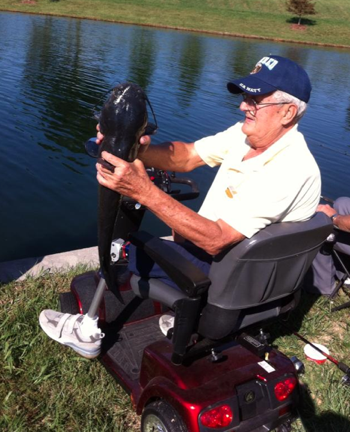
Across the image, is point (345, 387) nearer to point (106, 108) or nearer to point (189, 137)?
point (106, 108)

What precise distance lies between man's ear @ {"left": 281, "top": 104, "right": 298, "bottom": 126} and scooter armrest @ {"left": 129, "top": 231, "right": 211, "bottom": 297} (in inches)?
32.4

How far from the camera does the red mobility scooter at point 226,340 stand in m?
2.11

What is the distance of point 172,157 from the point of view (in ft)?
9.86

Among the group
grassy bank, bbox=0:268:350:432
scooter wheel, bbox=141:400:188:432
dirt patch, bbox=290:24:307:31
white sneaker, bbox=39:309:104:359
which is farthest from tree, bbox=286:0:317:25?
scooter wheel, bbox=141:400:188:432

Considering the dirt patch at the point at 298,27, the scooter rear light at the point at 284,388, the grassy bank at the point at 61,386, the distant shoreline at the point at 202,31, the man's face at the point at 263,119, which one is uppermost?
the man's face at the point at 263,119

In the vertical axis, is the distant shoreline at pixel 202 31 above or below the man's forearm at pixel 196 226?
below

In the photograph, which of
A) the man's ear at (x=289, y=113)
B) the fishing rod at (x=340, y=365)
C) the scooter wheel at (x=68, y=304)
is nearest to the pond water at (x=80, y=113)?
the man's ear at (x=289, y=113)

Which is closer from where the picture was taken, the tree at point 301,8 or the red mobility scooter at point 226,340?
the red mobility scooter at point 226,340

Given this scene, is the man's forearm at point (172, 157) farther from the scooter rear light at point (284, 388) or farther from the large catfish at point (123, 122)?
the scooter rear light at point (284, 388)

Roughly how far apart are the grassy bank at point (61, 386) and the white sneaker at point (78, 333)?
186 millimetres

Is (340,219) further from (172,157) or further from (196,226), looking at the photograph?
(196,226)

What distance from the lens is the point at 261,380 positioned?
2348mm

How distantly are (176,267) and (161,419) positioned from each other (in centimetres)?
73

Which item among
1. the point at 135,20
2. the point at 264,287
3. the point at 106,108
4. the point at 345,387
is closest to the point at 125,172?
the point at 106,108
